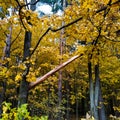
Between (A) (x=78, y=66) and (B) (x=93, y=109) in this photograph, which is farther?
(A) (x=78, y=66)

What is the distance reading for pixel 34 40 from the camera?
13578 mm

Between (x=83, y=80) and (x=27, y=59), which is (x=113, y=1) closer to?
(x=27, y=59)

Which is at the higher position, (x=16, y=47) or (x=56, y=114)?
(x=16, y=47)

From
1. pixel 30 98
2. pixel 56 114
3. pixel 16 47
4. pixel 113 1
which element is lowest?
pixel 56 114

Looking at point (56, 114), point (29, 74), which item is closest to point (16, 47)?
point (56, 114)

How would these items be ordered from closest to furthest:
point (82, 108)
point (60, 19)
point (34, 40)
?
point (60, 19), point (34, 40), point (82, 108)

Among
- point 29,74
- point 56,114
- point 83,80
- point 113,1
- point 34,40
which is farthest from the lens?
point 83,80

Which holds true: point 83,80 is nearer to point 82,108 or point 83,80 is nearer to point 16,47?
point 16,47

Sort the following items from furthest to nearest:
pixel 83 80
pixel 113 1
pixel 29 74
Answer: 1. pixel 83 80
2. pixel 29 74
3. pixel 113 1

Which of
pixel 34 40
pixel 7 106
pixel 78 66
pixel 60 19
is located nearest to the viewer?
pixel 7 106

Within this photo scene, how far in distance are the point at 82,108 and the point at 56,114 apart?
12.2 meters

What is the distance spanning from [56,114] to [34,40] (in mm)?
4775

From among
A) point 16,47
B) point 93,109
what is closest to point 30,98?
point 16,47

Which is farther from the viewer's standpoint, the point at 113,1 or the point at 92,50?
the point at 92,50
